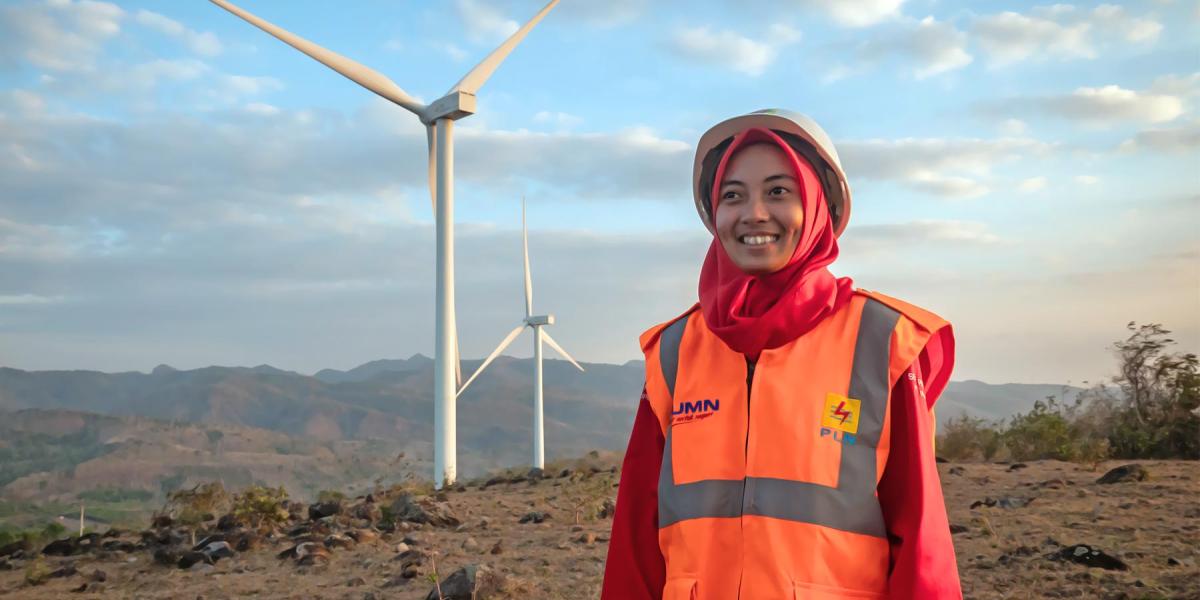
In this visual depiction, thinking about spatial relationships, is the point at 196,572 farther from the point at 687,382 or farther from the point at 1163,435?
the point at 1163,435

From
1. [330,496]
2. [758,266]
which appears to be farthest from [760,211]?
[330,496]

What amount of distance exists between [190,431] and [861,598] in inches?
3498

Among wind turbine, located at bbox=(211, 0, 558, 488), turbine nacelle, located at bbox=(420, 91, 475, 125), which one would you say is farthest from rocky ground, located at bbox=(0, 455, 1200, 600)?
turbine nacelle, located at bbox=(420, 91, 475, 125)

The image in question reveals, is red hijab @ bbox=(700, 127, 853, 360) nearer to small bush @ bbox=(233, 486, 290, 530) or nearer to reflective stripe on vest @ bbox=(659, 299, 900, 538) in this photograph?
reflective stripe on vest @ bbox=(659, 299, 900, 538)

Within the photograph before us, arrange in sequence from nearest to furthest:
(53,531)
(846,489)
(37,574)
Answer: (846,489) → (37,574) → (53,531)

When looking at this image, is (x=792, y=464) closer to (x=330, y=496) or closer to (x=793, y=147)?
(x=793, y=147)

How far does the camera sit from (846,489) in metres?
3.38

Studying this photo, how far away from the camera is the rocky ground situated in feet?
28.0

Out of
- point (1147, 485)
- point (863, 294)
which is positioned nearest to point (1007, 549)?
point (1147, 485)

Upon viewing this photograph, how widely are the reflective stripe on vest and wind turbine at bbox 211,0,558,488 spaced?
18668 millimetres

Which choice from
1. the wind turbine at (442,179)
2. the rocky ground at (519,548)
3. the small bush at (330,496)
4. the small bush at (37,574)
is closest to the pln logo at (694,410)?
the rocky ground at (519,548)

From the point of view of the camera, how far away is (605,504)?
12773 mm

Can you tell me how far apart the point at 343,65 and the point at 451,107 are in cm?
256

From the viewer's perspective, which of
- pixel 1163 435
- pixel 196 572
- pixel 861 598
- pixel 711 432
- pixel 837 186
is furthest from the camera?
pixel 1163 435
